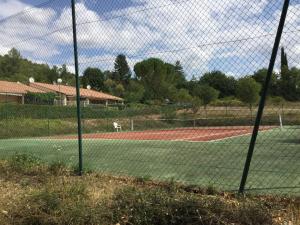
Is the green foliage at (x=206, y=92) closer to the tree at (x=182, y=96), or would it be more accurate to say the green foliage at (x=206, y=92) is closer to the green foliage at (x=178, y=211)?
the tree at (x=182, y=96)

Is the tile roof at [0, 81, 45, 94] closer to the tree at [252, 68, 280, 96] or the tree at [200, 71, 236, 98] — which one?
the tree at [200, 71, 236, 98]

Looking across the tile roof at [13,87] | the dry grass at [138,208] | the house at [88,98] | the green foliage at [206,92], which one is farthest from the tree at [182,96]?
the tile roof at [13,87]

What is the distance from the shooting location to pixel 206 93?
282 inches

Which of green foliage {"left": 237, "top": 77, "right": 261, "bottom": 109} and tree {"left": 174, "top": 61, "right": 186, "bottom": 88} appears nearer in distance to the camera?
green foliage {"left": 237, "top": 77, "right": 261, "bottom": 109}

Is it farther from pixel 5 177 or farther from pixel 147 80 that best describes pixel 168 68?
pixel 5 177

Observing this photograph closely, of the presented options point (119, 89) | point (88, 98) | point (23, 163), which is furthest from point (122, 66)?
point (88, 98)

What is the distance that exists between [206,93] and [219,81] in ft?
2.03

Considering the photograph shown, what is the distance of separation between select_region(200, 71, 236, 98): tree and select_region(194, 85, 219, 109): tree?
0.26 feet

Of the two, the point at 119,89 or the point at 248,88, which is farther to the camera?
the point at 119,89

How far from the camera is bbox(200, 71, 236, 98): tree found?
6309 mm

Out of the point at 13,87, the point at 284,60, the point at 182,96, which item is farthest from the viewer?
the point at 13,87

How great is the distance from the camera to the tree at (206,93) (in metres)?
6.84

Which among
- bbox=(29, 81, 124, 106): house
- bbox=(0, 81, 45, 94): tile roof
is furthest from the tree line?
bbox=(0, 81, 45, 94): tile roof

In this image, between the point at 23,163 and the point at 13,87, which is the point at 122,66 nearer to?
the point at 23,163
